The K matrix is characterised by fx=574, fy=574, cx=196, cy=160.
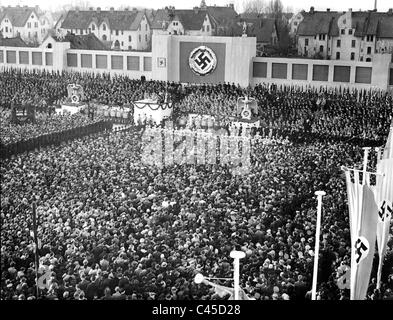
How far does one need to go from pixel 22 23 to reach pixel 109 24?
1.52 m

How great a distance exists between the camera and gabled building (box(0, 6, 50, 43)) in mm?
8742

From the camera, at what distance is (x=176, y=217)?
287 inches

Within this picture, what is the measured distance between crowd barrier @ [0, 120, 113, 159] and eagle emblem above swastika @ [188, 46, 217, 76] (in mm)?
5323

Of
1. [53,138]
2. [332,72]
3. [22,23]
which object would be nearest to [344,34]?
[332,72]

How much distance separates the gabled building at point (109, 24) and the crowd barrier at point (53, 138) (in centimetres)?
177

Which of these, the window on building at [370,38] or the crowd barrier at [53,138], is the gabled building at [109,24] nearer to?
the crowd barrier at [53,138]

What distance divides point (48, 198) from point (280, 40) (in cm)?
831

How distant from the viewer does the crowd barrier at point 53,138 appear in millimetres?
9516

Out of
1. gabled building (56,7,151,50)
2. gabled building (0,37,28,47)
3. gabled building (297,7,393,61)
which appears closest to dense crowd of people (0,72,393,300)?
gabled building (0,37,28,47)

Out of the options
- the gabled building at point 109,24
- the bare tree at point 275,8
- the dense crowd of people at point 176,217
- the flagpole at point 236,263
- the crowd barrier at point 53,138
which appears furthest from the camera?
the bare tree at point 275,8

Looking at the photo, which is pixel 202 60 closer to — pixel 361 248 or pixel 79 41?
pixel 79 41

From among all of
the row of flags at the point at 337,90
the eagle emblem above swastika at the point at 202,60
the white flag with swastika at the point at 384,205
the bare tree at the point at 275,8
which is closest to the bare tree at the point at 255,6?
the bare tree at the point at 275,8

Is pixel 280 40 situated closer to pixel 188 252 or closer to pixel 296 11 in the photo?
pixel 296 11
